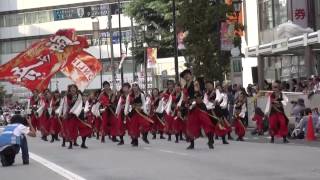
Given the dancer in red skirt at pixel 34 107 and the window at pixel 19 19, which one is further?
the window at pixel 19 19

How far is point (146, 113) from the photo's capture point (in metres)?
23.3

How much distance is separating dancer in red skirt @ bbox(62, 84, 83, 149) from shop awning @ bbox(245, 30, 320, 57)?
9.65m

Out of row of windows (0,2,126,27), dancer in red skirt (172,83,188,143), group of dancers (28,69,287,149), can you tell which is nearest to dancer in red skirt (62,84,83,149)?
group of dancers (28,69,287,149)

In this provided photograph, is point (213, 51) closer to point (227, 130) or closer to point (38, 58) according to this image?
point (38, 58)

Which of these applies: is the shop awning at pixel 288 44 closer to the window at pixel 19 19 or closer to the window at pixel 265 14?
the window at pixel 265 14

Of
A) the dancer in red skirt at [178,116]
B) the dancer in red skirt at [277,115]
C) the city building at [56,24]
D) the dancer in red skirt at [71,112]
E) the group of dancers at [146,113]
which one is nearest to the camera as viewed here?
the group of dancers at [146,113]

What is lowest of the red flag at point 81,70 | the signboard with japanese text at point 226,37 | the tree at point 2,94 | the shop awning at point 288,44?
the tree at point 2,94

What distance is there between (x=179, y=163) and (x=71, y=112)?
7.41 meters

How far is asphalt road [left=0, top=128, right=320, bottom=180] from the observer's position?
13695 mm

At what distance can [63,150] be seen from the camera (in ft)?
72.8

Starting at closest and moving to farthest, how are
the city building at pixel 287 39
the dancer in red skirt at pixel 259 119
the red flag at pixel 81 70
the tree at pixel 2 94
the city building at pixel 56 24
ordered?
1. the dancer in red skirt at pixel 259 119
2. the city building at pixel 287 39
3. the red flag at pixel 81 70
4. the tree at pixel 2 94
5. the city building at pixel 56 24

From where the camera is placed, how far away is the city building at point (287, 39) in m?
30.3

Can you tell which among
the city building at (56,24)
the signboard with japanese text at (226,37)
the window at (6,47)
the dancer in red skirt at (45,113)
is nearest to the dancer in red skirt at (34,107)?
the dancer in red skirt at (45,113)

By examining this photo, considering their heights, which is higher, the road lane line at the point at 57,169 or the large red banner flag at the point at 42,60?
the large red banner flag at the point at 42,60
